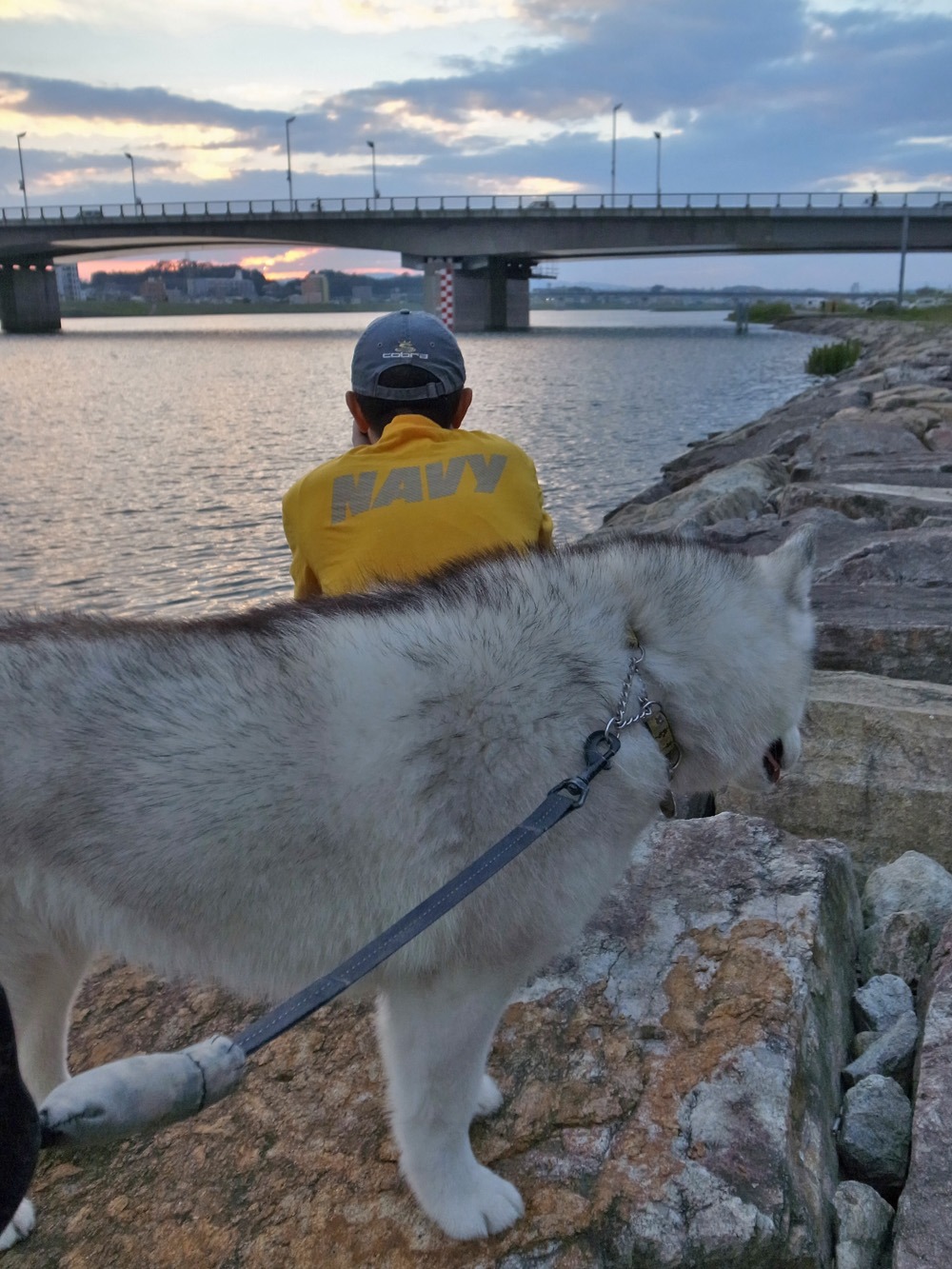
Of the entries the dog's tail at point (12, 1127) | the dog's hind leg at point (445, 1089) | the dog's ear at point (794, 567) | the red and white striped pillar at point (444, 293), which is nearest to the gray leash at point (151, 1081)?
the dog's tail at point (12, 1127)

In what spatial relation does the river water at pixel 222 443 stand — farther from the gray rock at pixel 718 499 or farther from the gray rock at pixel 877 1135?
the gray rock at pixel 877 1135

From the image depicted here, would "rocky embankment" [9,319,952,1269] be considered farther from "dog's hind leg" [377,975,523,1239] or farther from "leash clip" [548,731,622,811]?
"leash clip" [548,731,622,811]

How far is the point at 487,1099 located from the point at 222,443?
741 inches

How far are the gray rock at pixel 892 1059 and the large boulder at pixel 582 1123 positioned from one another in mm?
110

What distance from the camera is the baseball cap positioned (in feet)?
11.0

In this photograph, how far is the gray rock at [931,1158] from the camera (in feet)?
7.23

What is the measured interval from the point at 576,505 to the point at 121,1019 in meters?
11.9

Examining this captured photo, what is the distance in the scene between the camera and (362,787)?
2131 mm

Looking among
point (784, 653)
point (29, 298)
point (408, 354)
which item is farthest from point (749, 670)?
point (29, 298)

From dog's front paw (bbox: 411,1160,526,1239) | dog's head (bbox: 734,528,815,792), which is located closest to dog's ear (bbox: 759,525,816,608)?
dog's head (bbox: 734,528,815,792)

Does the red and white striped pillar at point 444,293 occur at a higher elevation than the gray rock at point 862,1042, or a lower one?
higher

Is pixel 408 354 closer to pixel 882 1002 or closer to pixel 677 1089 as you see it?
pixel 677 1089

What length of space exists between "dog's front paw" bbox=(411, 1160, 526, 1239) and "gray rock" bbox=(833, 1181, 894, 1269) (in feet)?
2.44

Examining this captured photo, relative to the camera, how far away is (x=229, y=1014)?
3.09m
